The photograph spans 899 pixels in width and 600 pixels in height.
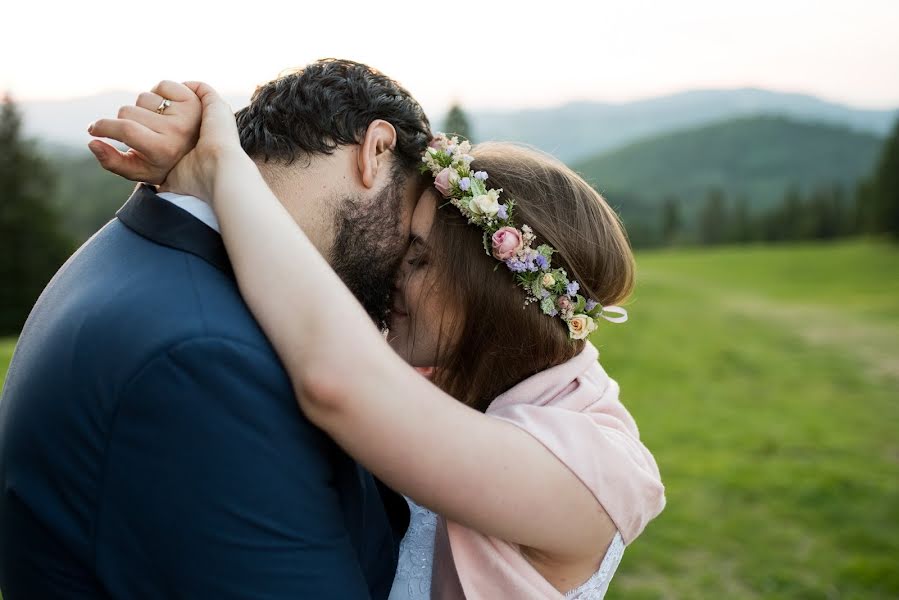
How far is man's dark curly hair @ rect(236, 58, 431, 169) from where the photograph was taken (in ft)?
9.43

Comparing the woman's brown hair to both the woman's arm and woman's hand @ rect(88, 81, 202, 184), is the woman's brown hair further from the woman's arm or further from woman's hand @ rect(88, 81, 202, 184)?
woman's hand @ rect(88, 81, 202, 184)

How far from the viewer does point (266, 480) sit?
1864 mm

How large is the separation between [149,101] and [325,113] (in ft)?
2.00

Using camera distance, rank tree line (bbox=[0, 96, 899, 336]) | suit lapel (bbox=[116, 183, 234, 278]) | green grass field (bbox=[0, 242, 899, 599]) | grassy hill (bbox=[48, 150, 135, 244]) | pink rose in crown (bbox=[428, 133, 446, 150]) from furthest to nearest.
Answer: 1. grassy hill (bbox=[48, 150, 135, 244])
2. tree line (bbox=[0, 96, 899, 336])
3. green grass field (bbox=[0, 242, 899, 599])
4. pink rose in crown (bbox=[428, 133, 446, 150])
5. suit lapel (bbox=[116, 183, 234, 278])

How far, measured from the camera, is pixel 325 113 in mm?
2885

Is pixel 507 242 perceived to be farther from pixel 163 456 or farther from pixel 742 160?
pixel 742 160

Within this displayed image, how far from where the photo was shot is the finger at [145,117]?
8.25ft

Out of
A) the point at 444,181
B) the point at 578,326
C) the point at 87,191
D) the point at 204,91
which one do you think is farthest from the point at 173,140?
the point at 87,191

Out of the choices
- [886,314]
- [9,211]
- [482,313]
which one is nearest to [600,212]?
[482,313]

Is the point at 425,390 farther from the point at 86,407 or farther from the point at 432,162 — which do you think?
the point at 432,162

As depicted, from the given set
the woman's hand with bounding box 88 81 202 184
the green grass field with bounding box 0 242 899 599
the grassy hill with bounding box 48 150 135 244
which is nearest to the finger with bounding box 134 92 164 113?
the woman's hand with bounding box 88 81 202 184

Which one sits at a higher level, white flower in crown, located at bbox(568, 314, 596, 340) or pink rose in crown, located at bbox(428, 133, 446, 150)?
pink rose in crown, located at bbox(428, 133, 446, 150)

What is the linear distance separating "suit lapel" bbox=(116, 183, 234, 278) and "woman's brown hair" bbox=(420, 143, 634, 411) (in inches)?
37.9

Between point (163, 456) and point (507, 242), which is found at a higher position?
point (507, 242)
